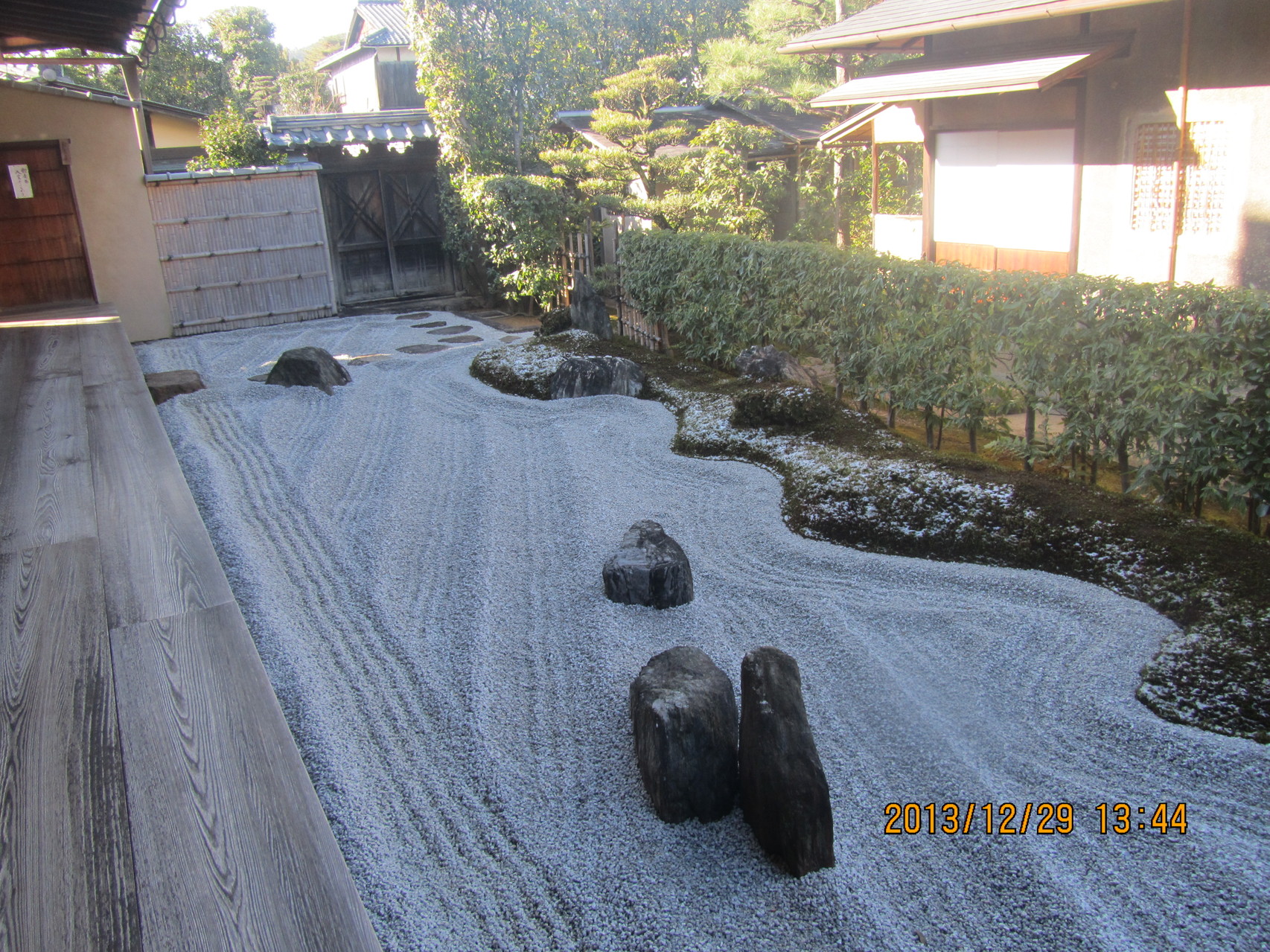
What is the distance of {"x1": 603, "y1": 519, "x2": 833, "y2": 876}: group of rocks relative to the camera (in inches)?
110

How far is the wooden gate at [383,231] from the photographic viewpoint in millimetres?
13922

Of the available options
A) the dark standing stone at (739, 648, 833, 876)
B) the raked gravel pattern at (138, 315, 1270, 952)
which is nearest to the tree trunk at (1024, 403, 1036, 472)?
the raked gravel pattern at (138, 315, 1270, 952)

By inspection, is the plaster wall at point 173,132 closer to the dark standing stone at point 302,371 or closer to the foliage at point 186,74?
the foliage at point 186,74

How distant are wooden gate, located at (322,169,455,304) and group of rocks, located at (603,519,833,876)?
12152 millimetres

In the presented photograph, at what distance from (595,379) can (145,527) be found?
16.4 feet

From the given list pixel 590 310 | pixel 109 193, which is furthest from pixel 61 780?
pixel 109 193

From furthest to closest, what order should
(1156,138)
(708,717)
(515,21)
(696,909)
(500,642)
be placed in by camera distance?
(515,21) → (1156,138) → (500,642) → (708,717) → (696,909)

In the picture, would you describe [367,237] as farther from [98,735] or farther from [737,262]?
[98,735]

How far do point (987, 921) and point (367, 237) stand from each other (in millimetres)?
13602

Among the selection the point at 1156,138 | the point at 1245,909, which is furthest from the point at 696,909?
the point at 1156,138

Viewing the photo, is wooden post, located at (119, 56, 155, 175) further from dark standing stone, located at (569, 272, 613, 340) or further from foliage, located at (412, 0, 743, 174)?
dark standing stone, located at (569, 272, 613, 340)

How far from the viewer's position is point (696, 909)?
2.68 meters

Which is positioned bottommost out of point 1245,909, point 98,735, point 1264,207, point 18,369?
point 1245,909

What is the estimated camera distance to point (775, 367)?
7.93 metres
